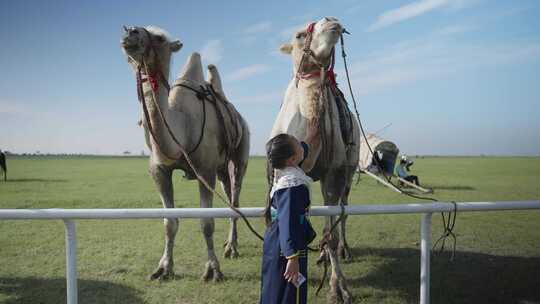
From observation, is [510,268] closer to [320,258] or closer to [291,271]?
[320,258]

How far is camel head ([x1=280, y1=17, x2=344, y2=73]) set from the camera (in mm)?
3668

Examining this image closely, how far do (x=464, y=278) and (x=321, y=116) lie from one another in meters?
2.70

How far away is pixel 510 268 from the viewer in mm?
5000

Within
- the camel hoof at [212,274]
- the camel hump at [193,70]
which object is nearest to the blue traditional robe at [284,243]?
the camel hoof at [212,274]

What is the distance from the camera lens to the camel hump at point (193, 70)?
5.36 m

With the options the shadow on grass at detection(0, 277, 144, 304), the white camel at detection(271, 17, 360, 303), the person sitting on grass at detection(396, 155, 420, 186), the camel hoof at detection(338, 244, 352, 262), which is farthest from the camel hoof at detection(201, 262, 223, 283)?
the person sitting on grass at detection(396, 155, 420, 186)

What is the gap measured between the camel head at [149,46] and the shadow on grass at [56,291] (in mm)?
2413

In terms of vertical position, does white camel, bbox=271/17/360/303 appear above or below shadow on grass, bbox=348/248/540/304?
above

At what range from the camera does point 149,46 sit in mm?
3859

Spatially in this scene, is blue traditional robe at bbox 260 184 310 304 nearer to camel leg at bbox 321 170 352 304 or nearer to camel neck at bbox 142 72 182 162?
camel leg at bbox 321 170 352 304

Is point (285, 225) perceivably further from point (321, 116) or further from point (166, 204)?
point (166, 204)

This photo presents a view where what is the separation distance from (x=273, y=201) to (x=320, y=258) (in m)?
2.80

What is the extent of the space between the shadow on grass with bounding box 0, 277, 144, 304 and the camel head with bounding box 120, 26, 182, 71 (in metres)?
2.41

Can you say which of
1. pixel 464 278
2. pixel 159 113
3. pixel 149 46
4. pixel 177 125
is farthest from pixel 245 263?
pixel 149 46
